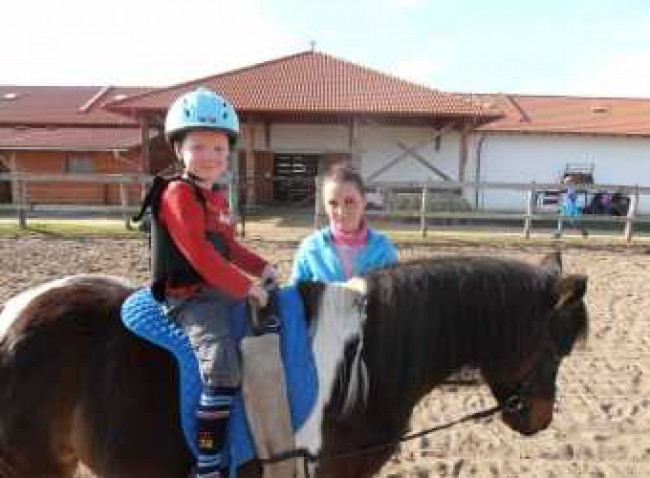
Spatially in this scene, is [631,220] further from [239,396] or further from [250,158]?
[239,396]

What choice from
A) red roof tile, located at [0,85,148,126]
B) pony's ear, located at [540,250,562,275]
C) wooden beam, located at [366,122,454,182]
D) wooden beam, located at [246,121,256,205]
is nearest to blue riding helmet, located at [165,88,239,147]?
pony's ear, located at [540,250,562,275]

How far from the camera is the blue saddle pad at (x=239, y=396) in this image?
2.20 metres

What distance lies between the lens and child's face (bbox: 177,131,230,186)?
2.38 meters

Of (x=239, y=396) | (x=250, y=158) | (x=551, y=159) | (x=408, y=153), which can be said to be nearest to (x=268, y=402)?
(x=239, y=396)

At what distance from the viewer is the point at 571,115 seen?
1043 inches

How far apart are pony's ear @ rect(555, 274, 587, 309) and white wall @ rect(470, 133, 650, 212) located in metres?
21.1

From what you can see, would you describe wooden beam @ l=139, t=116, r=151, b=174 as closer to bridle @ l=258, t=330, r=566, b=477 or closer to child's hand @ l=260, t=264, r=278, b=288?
child's hand @ l=260, t=264, r=278, b=288

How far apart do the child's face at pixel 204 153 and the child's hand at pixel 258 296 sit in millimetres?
475

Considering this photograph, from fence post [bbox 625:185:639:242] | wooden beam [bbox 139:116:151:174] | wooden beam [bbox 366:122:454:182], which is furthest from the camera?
wooden beam [bbox 366:122:454:182]

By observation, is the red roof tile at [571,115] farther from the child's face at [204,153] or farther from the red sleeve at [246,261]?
the child's face at [204,153]

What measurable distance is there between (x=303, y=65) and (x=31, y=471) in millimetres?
21072

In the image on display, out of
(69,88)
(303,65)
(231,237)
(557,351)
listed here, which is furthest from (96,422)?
(69,88)

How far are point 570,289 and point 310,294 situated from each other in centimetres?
89

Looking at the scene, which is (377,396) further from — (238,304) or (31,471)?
(31,471)
